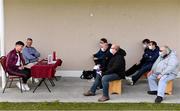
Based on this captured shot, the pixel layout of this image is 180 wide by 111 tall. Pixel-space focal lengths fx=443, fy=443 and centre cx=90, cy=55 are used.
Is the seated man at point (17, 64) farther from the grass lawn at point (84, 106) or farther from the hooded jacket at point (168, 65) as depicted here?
the hooded jacket at point (168, 65)

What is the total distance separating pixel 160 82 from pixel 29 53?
3.93 meters

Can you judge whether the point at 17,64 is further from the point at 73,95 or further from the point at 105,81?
the point at 105,81

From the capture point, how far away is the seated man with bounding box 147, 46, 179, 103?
9719mm

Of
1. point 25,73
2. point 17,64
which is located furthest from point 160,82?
point 17,64

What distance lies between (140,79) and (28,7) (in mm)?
3776

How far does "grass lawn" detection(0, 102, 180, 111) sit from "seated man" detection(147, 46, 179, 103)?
1.44 feet

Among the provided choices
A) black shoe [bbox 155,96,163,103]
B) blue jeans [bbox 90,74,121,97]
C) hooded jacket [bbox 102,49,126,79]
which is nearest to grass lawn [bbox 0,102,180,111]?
black shoe [bbox 155,96,163,103]

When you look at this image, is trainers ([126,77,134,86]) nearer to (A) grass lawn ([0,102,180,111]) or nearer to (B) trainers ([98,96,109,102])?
(B) trainers ([98,96,109,102])

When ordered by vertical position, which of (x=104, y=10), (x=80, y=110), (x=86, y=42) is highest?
(x=104, y=10)

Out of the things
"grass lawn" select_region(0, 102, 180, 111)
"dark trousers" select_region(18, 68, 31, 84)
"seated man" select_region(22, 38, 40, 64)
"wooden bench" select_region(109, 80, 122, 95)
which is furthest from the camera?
"seated man" select_region(22, 38, 40, 64)

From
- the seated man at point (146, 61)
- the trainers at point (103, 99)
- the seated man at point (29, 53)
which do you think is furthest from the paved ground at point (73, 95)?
the seated man at point (29, 53)

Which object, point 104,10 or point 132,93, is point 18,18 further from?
point 132,93

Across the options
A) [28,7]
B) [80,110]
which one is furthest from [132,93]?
[28,7]

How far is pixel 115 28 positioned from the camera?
12.6 metres
